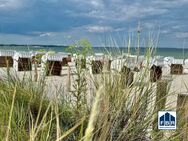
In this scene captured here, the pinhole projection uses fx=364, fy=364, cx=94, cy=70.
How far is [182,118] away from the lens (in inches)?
113

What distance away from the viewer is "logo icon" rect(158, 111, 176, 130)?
94.4 inches

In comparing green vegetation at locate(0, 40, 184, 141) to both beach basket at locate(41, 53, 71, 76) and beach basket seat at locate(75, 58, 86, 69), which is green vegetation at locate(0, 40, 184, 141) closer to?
beach basket seat at locate(75, 58, 86, 69)

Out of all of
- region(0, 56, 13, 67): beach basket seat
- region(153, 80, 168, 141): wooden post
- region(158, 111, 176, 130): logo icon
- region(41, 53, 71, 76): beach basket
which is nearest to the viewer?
region(158, 111, 176, 130): logo icon

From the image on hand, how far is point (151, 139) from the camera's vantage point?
2709mm

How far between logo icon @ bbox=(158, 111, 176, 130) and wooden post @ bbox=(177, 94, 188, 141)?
344 mm

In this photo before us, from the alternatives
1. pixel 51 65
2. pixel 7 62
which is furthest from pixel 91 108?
pixel 51 65

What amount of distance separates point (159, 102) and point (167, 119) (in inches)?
19.8

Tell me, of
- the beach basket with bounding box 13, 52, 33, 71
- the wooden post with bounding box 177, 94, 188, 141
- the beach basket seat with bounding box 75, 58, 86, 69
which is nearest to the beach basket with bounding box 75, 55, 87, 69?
the beach basket seat with bounding box 75, 58, 86, 69

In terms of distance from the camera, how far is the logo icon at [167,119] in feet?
7.87

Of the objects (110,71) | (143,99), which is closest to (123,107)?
(143,99)

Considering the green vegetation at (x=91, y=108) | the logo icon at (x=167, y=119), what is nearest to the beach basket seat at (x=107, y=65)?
the green vegetation at (x=91, y=108)

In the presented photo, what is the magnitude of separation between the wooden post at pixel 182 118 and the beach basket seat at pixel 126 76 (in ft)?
1.49

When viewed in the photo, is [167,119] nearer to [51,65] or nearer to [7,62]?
[7,62]

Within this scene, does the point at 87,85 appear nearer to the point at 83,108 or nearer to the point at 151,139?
the point at 83,108
